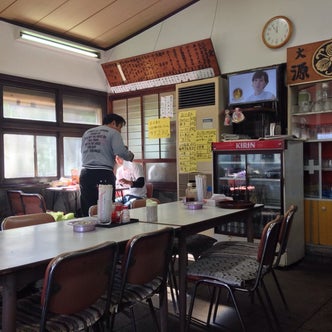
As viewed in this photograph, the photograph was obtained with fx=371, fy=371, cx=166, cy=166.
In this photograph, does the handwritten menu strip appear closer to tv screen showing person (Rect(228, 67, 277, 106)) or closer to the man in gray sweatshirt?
tv screen showing person (Rect(228, 67, 277, 106))

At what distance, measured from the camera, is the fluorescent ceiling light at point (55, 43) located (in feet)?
15.6

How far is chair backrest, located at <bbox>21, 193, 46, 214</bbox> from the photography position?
4.11 m

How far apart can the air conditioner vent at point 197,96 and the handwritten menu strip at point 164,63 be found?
30 centimetres

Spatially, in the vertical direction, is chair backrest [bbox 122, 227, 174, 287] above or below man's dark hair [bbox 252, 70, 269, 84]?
below

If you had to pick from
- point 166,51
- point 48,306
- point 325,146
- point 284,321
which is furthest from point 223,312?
point 166,51

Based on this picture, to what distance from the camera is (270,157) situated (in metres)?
4.16

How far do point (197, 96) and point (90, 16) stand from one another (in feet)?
5.77

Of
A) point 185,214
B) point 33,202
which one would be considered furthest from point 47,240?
point 33,202

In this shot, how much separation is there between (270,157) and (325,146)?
664 millimetres

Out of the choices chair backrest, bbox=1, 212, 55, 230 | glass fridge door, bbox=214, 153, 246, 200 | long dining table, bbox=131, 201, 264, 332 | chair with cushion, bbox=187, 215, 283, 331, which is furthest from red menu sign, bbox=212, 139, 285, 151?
chair backrest, bbox=1, 212, 55, 230

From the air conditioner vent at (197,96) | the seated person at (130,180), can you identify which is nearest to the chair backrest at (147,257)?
the seated person at (130,180)

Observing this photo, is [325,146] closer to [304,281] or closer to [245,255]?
[304,281]

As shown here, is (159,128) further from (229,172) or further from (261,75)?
(261,75)

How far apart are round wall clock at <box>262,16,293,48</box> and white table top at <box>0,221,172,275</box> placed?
3.06 m
